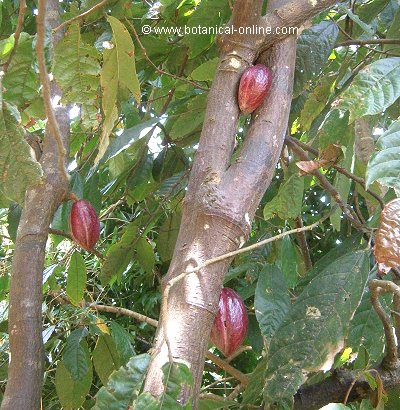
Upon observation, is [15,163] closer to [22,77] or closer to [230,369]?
[22,77]

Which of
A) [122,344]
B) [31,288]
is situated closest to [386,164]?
[31,288]

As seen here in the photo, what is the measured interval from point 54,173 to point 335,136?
1.62ft

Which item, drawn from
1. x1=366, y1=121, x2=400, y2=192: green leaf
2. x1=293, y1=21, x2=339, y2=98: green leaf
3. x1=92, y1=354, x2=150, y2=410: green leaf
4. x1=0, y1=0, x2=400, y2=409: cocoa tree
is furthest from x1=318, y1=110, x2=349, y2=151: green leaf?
x1=92, y1=354, x2=150, y2=410: green leaf

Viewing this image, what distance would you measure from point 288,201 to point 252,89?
0.47 metres

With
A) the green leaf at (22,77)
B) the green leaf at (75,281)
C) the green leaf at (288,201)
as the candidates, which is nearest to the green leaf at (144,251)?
the green leaf at (75,281)

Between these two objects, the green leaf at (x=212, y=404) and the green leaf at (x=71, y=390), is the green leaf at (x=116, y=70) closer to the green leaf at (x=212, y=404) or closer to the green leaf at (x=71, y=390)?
the green leaf at (x=212, y=404)

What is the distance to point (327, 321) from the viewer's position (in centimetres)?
90

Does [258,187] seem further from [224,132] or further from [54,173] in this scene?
[54,173]

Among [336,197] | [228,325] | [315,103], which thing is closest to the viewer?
[228,325]

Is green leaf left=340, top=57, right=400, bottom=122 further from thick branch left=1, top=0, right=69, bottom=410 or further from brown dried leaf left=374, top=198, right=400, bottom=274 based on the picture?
thick branch left=1, top=0, right=69, bottom=410

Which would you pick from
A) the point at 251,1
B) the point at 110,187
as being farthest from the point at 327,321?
the point at 110,187

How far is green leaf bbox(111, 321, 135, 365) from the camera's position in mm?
1389

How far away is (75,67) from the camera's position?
114cm

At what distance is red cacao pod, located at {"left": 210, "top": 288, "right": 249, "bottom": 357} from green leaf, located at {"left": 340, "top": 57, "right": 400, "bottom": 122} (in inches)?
13.3
